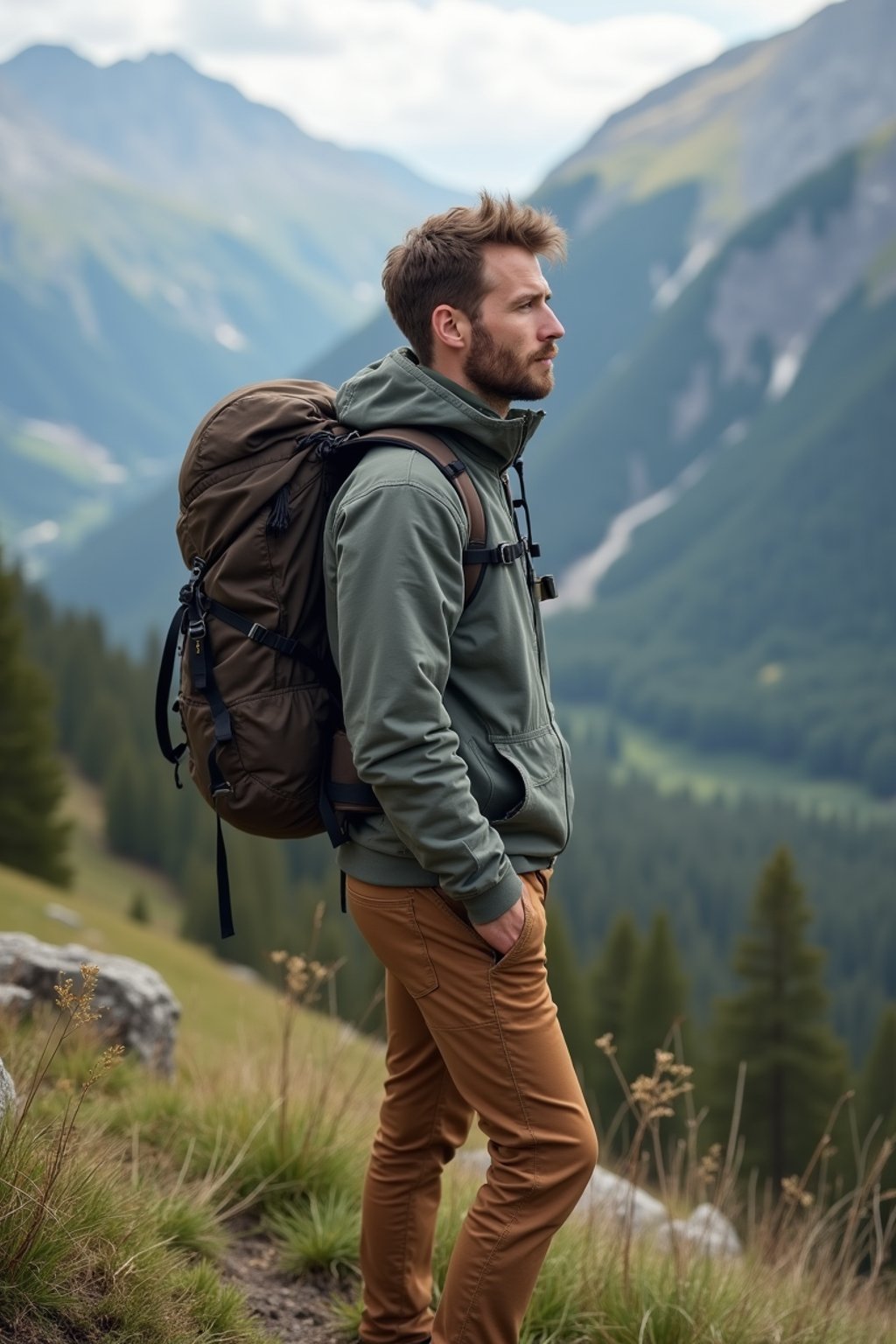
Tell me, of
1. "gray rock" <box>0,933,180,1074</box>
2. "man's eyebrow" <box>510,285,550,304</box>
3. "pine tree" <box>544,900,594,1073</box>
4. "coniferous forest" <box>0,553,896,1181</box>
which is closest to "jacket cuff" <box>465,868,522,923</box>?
"coniferous forest" <box>0,553,896,1181</box>

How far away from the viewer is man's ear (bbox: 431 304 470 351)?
3797 millimetres

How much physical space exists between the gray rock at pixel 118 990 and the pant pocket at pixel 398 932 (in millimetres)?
3796

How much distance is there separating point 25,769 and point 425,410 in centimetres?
3820

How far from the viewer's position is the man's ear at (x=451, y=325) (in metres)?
3.80

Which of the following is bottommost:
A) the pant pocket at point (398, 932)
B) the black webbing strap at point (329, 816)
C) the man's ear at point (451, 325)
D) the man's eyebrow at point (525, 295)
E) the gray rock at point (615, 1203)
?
the gray rock at point (615, 1203)

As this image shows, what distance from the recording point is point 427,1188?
4.32 m

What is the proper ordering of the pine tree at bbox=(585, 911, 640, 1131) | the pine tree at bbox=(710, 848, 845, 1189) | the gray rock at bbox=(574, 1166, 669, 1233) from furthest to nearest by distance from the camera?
the pine tree at bbox=(585, 911, 640, 1131) < the pine tree at bbox=(710, 848, 845, 1189) < the gray rock at bbox=(574, 1166, 669, 1233)

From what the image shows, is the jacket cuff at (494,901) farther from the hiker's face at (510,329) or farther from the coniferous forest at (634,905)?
the hiker's face at (510,329)

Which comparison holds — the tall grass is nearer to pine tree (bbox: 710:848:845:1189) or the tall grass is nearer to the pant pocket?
the pant pocket

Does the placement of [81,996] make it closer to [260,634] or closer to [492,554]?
[260,634]

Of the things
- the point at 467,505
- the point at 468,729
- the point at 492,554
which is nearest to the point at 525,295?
the point at 467,505

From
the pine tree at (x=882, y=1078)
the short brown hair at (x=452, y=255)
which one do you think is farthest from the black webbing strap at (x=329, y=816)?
the pine tree at (x=882, y=1078)

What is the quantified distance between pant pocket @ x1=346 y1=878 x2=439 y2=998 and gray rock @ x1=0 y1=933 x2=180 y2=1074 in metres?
3.80

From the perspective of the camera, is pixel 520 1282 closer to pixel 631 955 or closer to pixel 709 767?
pixel 631 955
